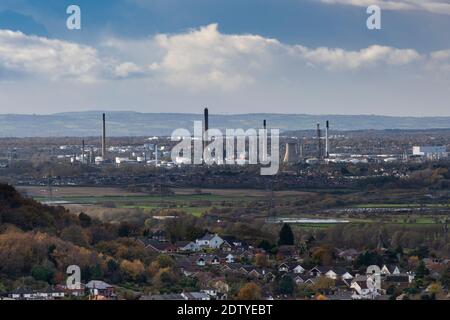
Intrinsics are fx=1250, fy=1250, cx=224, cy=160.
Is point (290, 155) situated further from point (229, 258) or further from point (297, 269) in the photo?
point (297, 269)

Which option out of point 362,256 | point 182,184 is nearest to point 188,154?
point 182,184

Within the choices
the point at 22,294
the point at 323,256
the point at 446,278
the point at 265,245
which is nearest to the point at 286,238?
the point at 265,245

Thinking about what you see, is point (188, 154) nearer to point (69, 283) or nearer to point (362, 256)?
point (362, 256)

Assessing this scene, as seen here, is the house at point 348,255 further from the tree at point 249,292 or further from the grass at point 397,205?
the grass at point 397,205

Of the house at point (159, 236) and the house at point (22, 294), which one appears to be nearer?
the house at point (22, 294)

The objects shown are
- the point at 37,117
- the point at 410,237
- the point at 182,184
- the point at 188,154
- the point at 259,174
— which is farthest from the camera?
the point at 37,117

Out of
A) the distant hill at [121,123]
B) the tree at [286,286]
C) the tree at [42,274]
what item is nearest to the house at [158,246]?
the tree at [42,274]
